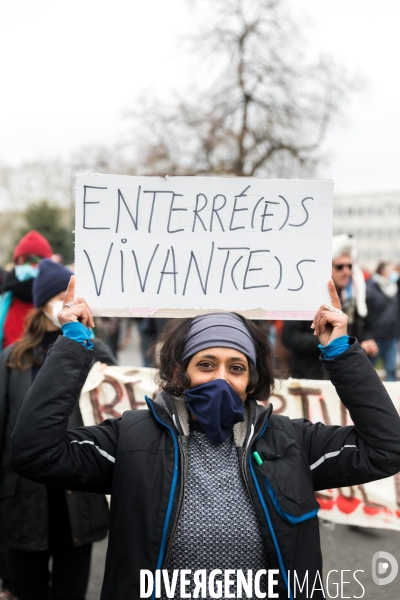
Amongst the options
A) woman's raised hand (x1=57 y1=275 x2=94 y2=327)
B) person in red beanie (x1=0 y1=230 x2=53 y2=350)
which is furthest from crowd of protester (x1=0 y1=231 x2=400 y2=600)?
person in red beanie (x1=0 y1=230 x2=53 y2=350)

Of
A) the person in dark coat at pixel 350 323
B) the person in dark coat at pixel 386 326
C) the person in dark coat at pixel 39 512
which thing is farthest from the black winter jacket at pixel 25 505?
the person in dark coat at pixel 386 326

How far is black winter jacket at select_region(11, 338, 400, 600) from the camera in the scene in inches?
75.7

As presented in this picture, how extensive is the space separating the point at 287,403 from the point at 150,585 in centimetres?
220

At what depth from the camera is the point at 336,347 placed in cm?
213

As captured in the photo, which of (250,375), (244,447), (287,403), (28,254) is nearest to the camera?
(244,447)

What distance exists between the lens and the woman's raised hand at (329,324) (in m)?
2.18

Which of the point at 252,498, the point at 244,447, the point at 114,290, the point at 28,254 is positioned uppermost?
the point at 28,254

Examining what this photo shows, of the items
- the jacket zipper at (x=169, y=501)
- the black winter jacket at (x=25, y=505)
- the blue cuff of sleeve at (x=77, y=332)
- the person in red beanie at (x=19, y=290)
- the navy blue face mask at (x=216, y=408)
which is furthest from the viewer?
the person in red beanie at (x=19, y=290)

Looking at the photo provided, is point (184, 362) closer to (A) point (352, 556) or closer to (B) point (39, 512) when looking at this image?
(B) point (39, 512)

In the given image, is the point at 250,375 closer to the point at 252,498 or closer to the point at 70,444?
the point at 252,498

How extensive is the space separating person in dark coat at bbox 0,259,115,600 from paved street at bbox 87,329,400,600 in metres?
0.61

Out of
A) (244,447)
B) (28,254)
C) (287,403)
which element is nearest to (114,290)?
(244,447)

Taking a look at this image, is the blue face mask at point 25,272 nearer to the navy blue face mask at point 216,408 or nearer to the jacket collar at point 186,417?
the jacket collar at point 186,417

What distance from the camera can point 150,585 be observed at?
1863 mm
